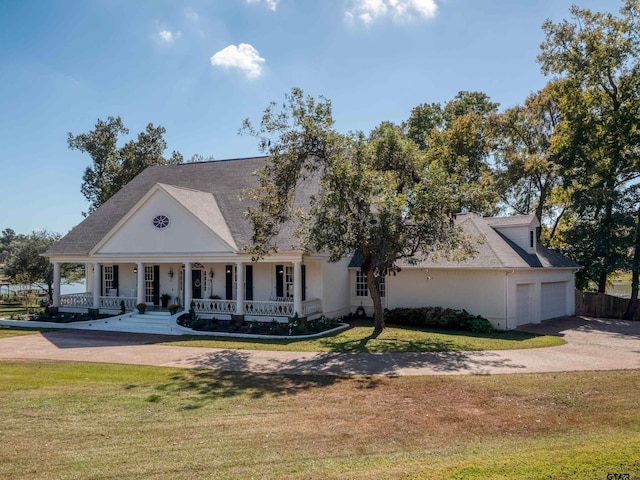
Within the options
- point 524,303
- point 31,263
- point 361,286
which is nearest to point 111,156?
point 31,263

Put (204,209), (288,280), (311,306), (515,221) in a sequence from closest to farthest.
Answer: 1. (311,306)
2. (288,280)
3. (204,209)
4. (515,221)

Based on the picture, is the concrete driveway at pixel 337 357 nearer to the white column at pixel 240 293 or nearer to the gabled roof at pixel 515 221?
the white column at pixel 240 293

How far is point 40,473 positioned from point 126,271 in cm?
2140

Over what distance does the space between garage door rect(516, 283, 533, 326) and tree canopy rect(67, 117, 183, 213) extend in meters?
31.2

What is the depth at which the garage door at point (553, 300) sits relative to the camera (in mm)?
25677

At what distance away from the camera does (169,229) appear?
23297 mm

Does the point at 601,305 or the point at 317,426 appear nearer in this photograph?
the point at 317,426

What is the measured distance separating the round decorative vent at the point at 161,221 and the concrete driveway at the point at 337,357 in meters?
6.24

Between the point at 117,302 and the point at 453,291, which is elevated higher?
the point at 453,291

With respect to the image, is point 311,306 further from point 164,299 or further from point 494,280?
point 164,299

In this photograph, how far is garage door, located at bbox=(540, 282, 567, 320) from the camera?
25677 mm

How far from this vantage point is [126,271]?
87.0 ft

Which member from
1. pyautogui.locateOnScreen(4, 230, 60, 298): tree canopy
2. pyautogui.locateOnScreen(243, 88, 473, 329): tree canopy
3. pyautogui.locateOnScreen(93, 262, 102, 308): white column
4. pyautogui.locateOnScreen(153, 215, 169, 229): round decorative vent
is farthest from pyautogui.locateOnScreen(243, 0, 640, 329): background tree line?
Answer: pyautogui.locateOnScreen(4, 230, 60, 298): tree canopy

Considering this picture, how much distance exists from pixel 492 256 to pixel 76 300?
2184 centimetres
